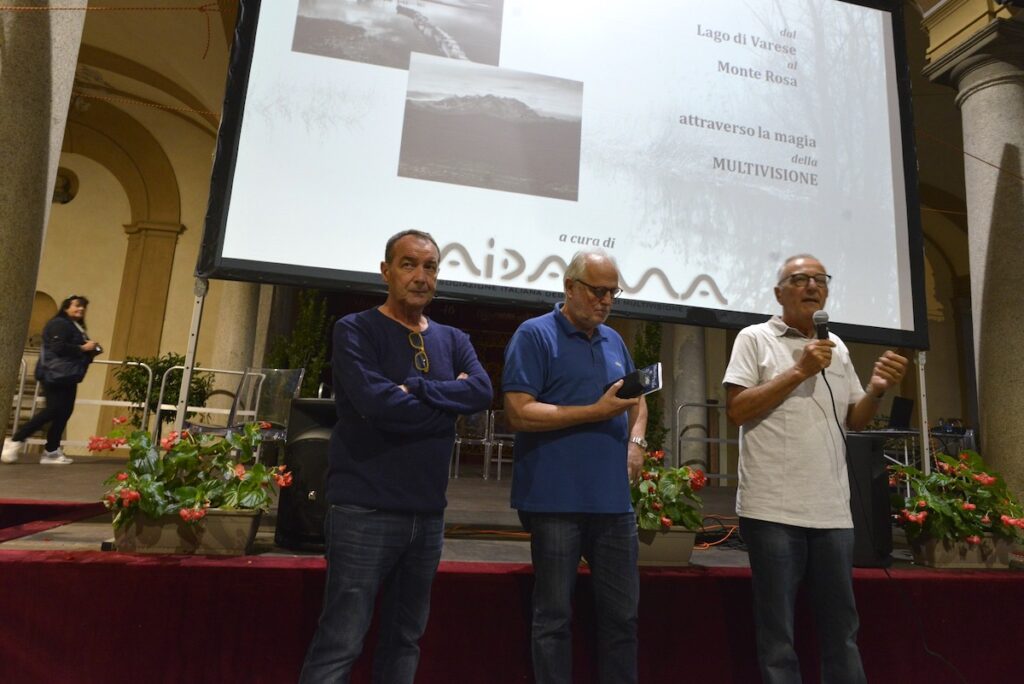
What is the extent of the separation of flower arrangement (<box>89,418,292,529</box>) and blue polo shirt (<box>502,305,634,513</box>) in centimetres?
96

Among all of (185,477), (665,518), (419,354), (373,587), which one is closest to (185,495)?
(185,477)

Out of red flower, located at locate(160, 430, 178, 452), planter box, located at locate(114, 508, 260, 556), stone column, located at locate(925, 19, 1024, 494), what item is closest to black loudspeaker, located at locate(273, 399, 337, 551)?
planter box, located at locate(114, 508, 260, 556)

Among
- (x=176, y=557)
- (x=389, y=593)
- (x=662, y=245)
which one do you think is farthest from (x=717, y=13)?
(x=176, y=557)

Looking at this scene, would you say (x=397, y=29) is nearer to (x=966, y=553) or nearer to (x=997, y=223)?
(x=966, y=553)

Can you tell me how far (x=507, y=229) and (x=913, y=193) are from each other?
7.25ft

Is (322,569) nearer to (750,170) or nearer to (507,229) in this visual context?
(507,229)

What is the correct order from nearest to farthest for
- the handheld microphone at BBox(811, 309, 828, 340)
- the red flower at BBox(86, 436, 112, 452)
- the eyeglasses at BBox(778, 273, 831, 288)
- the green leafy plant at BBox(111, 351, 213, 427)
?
the handheld microphone at BBox(811, 309, 828, 340)
the eyeglasses at BBox(778, 273, 831, 288)
the red flower at BBox(86, 436, 112, 452)
the green leafy plant at BBox(111, 351, 213, 427)

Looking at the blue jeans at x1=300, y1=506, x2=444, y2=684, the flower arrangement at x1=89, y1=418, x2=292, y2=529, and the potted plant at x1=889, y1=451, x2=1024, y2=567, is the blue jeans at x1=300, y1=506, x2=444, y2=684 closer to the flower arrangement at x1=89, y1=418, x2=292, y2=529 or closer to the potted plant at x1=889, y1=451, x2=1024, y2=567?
the flower arrangement at x1=89, y1=418, x2=292, y2=529

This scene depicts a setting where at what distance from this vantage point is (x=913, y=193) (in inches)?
130

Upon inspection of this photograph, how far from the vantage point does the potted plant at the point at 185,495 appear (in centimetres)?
199

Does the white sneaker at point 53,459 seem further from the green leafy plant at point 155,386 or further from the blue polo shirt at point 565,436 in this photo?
the blue polo shirt at point 565,436

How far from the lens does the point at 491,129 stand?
2.83 m


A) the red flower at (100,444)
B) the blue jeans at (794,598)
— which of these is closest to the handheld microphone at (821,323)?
the blue jeans at (794,598)

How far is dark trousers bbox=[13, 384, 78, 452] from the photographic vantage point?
16.0ft
